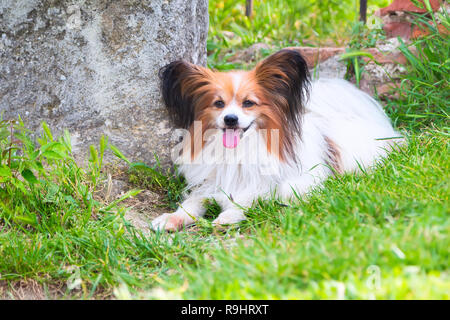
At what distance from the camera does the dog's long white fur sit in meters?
3.60

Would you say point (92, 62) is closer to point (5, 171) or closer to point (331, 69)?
point (5, 171)

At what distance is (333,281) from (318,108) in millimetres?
2272

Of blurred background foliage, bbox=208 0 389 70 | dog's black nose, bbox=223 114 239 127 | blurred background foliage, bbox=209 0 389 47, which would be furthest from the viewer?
blurred background foliage, bbox=209 0 389 47

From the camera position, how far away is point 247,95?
3527 millimetres

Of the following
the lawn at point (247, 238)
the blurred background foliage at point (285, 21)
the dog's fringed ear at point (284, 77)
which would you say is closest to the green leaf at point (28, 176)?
the lawn at point (247, 238)

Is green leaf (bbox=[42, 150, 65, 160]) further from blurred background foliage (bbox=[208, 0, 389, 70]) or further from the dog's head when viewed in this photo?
blurred background foliage (bbox=[208, 0, 389, 70])

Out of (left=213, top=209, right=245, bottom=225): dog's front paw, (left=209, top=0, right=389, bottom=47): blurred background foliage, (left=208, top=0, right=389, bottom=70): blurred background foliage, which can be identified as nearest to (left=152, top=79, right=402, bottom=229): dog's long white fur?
(left=213, top=209, right=245, bottom=225): dog's front paw

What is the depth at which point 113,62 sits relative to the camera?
3814 millimetres

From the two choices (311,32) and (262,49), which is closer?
(262,49)

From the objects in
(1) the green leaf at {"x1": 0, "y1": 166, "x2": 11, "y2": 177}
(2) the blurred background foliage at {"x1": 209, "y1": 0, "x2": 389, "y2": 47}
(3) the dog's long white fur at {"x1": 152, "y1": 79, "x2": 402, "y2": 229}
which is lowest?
(3) the dog's long white fur at {"x1": 152, "y1": 79, "x2": 402, "y2": 229}
